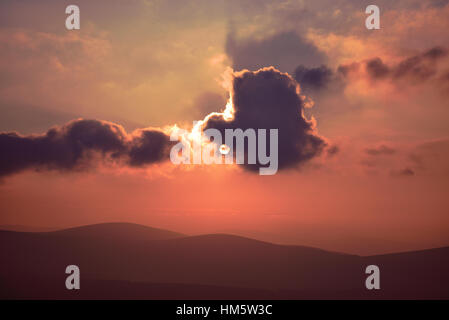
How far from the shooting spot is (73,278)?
50.2 m
